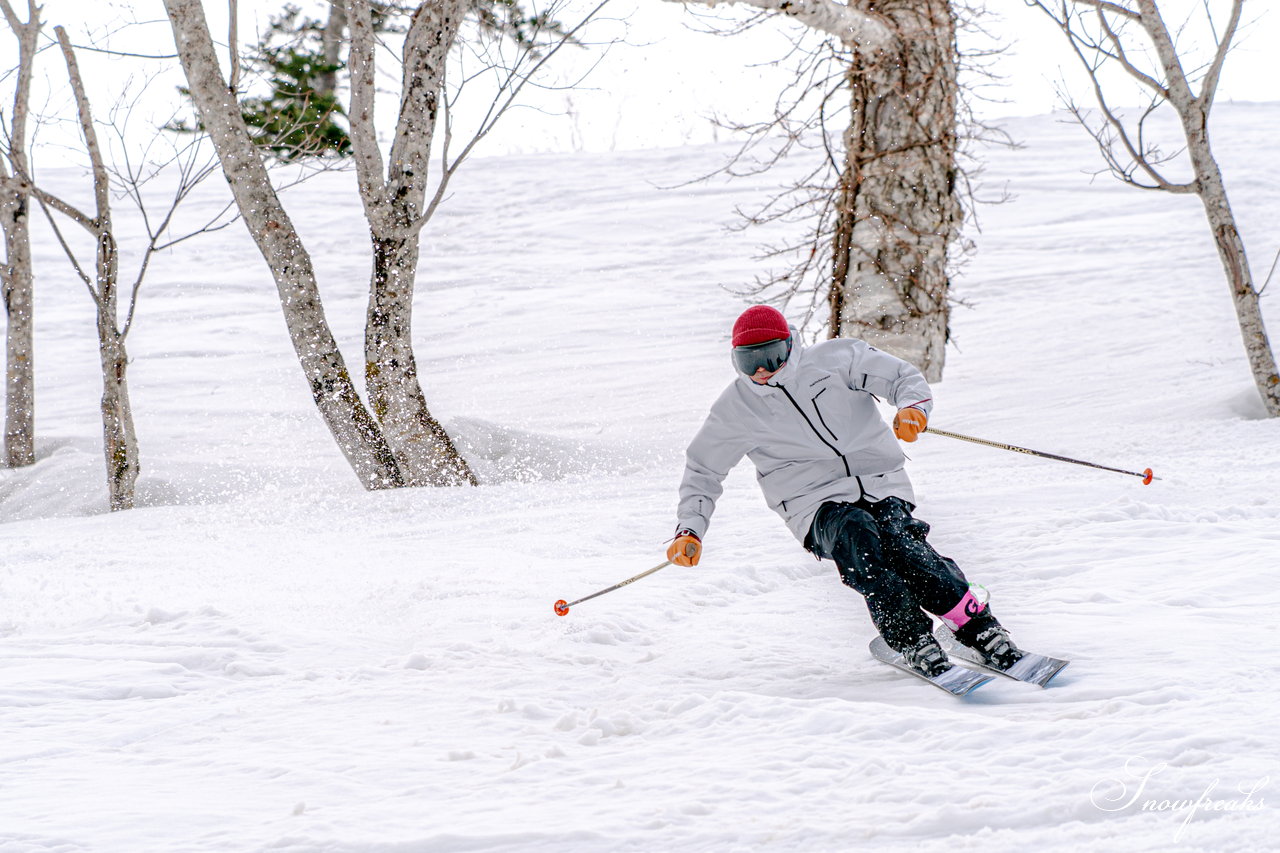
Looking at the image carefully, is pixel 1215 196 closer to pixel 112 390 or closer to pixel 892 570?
pixel 892 570

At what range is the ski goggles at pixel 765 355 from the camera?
325cm

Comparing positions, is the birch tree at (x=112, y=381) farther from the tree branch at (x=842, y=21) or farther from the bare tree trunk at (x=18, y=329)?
the tree branch at (x=842, y=21)

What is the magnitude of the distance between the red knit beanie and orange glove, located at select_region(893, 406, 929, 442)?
44 centimetres

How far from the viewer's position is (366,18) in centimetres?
685

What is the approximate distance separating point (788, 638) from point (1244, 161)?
676 inches

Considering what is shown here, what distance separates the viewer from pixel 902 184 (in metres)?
7.54

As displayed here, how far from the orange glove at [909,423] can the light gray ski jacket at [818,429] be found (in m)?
0.08

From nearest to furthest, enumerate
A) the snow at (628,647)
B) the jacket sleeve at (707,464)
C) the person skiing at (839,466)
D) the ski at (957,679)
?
1. the snow at (628,647)
2. the ski at (957,679)
3. the person skiing at (839,466)
4. the jacket sleeve at (707,464)

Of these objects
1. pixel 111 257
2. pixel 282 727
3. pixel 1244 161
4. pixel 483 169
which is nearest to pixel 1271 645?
pixel 282 727

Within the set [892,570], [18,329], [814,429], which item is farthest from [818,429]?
[18,329]

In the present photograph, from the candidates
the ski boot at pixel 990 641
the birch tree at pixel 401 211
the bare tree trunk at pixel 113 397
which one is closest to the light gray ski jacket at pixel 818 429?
the ski boot at pixel 990 641

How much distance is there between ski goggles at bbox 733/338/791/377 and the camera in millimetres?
3254

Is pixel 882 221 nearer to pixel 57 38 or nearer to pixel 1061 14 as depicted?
pixel 1061 14

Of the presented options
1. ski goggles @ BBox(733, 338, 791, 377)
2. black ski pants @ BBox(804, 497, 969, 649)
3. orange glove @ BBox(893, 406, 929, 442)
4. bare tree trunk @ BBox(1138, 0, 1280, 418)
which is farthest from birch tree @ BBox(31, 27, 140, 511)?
bare tree trunk @ BBox(1138, 0, 1280, 418)
